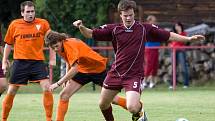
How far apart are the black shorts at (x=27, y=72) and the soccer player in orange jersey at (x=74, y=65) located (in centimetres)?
70

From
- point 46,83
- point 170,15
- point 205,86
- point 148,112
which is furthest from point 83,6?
point 46,83

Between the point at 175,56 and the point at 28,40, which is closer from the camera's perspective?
the point at 28,40

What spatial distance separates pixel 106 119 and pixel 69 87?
73 cm

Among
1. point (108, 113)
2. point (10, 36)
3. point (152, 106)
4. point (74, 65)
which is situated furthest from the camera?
point (152, 106)

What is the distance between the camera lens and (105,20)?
78.8 feet

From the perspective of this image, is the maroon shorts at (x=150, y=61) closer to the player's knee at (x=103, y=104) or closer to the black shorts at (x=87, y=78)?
the black shorts at (x=87, y=78)

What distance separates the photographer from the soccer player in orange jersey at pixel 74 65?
11.4 m

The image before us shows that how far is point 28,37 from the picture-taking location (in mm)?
12734

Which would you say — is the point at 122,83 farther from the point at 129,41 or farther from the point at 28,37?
the point at 28,37

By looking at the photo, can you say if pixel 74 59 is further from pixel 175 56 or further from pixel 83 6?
pixel 83 6

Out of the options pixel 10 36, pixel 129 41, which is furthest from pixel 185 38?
pixel 10 36

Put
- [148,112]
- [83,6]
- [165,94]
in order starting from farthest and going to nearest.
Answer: [83,6]
[165,94]
[148,112]

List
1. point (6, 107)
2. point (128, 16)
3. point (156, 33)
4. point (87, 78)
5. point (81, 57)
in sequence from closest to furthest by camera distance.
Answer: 1. point (128, 16)
2. point (156, 33)
3. point (81, 57)
4. point (87, 78)
5. point (6, 107)

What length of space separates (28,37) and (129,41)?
2.45 metres
